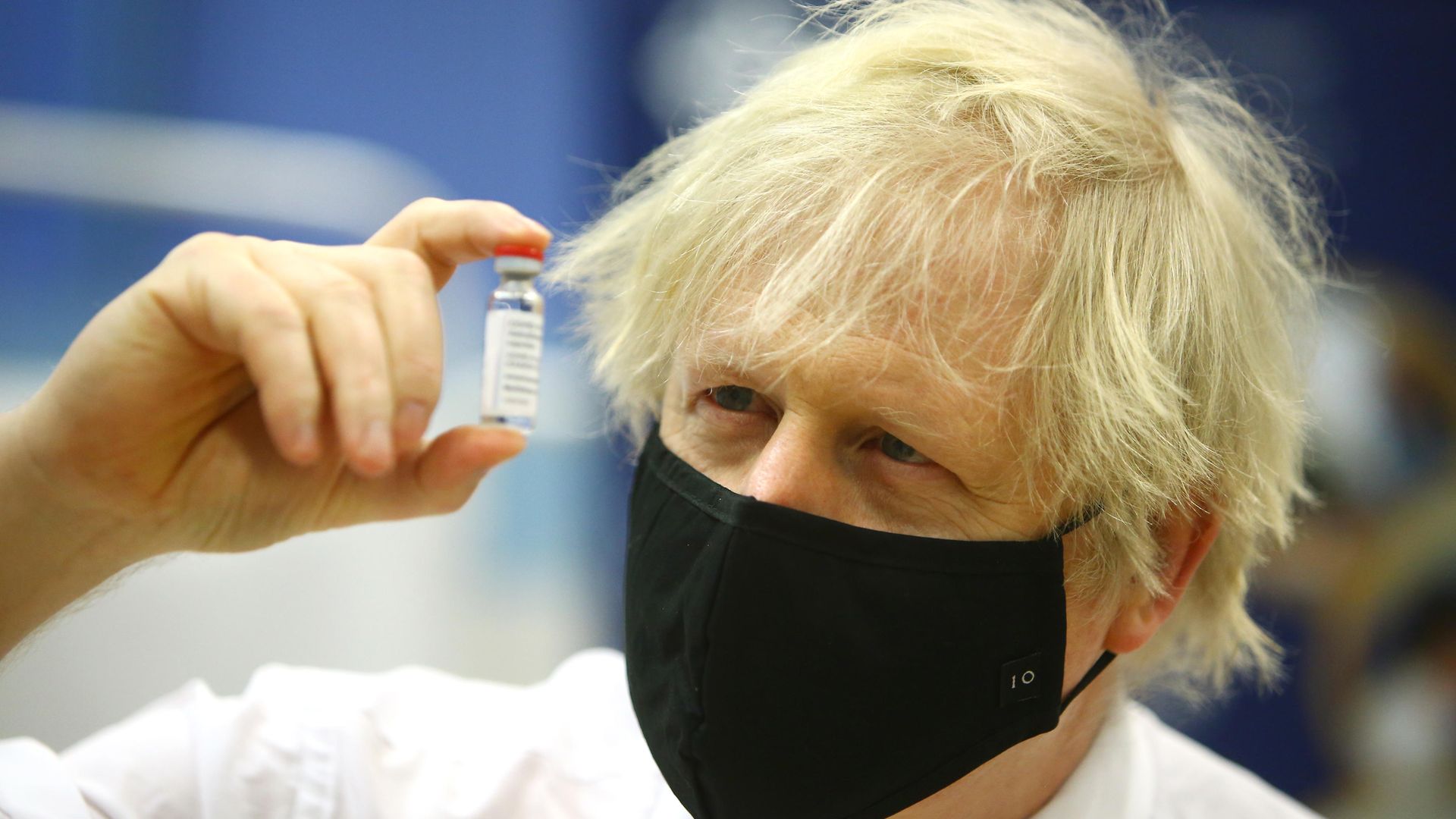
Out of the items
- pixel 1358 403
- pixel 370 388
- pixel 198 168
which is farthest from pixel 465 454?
pixel 1358 403

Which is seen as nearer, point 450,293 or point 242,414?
point 242,414

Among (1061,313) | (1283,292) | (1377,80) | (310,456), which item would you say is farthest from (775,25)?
(310,456)

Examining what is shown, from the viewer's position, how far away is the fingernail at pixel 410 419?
0.95 meters

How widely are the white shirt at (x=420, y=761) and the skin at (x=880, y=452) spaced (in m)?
0.43

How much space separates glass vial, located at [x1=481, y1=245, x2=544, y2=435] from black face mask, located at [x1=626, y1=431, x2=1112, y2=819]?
30 centimetres

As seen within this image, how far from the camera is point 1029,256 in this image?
1272 millimetres

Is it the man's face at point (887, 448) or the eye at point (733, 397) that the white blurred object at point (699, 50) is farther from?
the man's face at point (887, 448)

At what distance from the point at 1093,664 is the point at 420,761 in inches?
39.5

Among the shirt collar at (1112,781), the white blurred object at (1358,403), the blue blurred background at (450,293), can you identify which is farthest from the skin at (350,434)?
the white blurred object at (1358,403)

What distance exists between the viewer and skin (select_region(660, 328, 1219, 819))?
1.22m

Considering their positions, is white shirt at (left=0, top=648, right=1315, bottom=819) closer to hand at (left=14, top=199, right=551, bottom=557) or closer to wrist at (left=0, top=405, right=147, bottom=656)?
wrist at (left=0, top=405, right=147, bottom=656)

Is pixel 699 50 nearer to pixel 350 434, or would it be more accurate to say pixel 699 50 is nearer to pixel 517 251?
pixel 517 251

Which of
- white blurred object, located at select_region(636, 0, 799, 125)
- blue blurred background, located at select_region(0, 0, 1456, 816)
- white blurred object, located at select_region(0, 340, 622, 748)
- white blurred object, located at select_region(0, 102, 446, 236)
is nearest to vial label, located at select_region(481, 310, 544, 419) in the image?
white blurred object, located at select_region(0, 340, 622, 748)

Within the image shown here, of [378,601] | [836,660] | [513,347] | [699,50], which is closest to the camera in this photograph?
[513,347]
